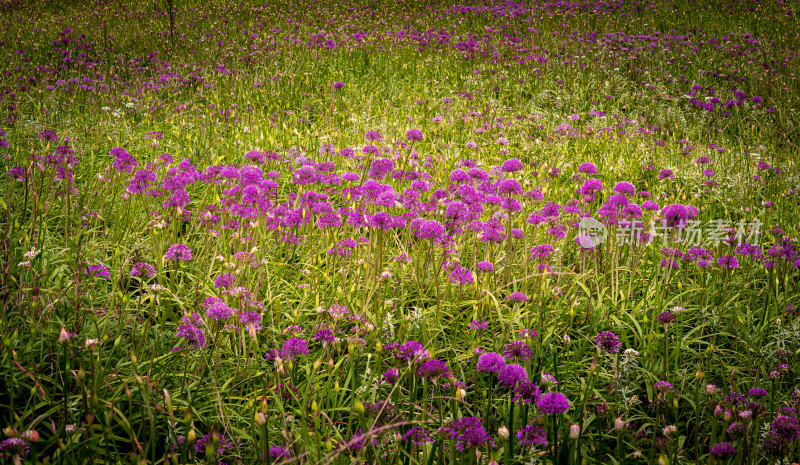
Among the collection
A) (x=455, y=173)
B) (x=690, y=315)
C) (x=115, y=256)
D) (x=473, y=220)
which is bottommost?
(x=690, y=315)

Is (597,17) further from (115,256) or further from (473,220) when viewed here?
Answer: (115,256)

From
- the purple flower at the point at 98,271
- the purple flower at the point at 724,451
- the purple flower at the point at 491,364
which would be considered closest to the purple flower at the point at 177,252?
the purple flower at the point at 98,271

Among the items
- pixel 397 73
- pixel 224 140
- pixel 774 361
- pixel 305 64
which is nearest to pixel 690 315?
pixel 774 361

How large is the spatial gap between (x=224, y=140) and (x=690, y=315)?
3.79m

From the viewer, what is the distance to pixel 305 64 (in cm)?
701

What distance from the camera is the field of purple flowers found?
175 cm

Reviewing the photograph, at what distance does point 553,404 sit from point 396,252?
68.6 inches

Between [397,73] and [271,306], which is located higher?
[397,73]

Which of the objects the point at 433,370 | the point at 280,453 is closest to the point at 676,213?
the point at 433,370

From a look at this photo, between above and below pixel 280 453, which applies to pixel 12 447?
above

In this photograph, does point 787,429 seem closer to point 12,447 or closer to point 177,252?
point 12,447

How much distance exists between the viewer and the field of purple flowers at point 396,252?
1746 mm

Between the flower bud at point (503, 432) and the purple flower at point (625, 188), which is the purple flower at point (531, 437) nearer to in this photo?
the flower bud at point (503, 432)

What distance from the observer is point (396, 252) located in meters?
3.10
